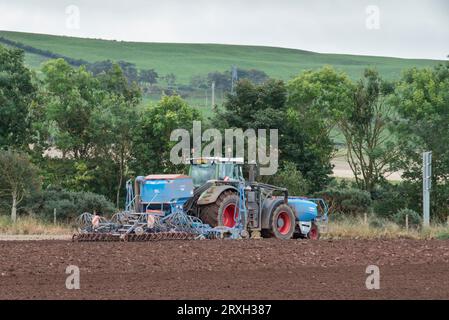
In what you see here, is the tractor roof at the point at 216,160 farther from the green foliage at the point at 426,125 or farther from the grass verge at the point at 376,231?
the green foliage at the point at 426,125

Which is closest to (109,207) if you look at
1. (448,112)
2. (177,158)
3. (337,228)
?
(177,158)

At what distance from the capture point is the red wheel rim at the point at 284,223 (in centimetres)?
3159

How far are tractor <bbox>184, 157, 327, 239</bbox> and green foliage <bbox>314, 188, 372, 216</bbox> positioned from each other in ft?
62.5

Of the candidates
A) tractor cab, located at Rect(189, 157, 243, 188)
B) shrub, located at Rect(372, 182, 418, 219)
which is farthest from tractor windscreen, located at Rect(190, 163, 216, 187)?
shrub, located at Rect(372, 182, 418, 219)

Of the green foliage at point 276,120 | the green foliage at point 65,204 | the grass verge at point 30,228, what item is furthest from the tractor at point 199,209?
the green foliage at point 276,120

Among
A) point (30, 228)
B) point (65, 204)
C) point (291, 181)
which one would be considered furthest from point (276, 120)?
point (30, 228)

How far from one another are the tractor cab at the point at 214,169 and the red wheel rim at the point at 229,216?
0.81 metres

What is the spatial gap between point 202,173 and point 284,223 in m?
3.11

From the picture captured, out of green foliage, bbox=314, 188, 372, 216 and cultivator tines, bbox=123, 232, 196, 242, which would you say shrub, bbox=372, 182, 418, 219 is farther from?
cultivator tines, bbox=123, 232, 196, 242

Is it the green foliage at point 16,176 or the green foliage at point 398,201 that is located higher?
the green foliage at point 16,176

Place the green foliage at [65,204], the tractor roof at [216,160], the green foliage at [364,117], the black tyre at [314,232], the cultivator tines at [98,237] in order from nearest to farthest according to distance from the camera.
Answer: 1. the cultivator tines at [98,237]
2. the tractor roof at [216,160]
3. the black tyre at [314,232]
4. the green foliage at [65,204]
5. the green foliage at [364,117]

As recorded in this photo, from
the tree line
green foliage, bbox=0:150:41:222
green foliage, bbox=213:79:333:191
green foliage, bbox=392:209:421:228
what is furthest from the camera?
green foliage, bbox=213:79:333:191

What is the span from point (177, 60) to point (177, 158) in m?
105

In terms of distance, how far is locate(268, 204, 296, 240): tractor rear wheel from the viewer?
101ft
